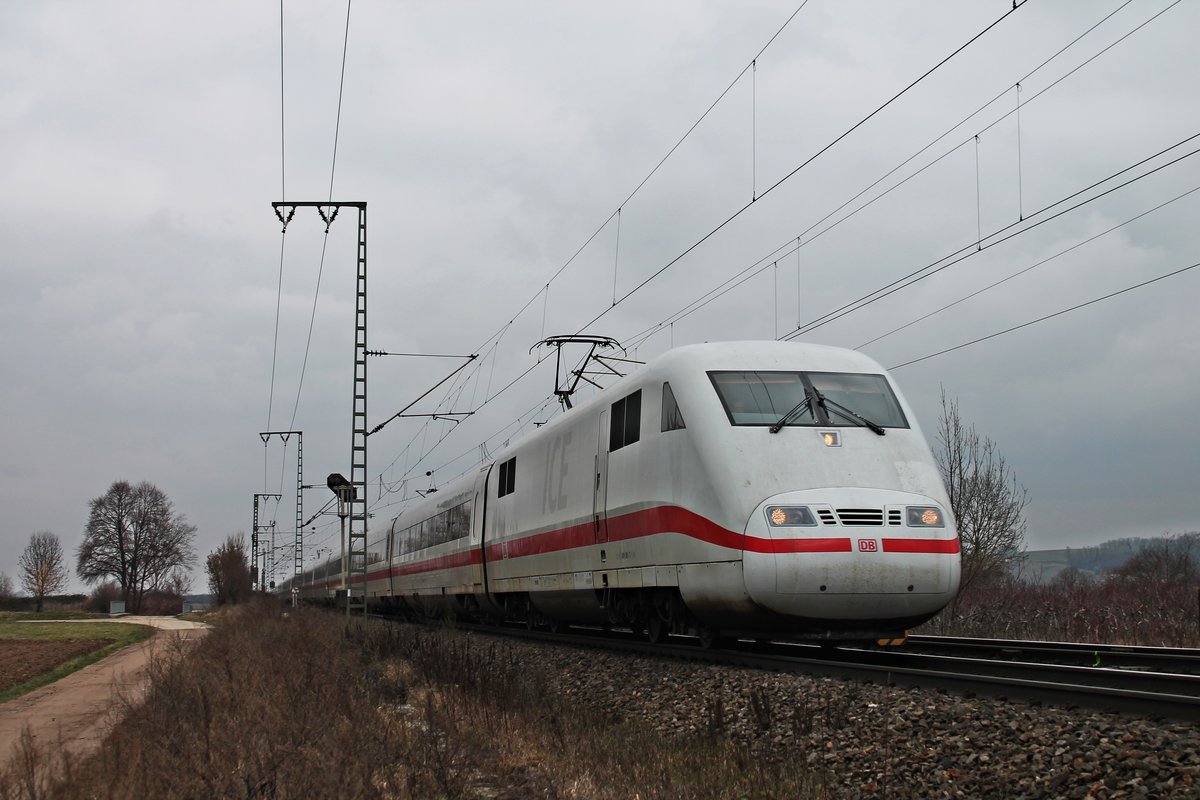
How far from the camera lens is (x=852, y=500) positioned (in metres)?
10.8

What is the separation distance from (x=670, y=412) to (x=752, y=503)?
7.35 feet

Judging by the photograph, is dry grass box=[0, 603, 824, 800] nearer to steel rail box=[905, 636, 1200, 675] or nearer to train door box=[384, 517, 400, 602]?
steel rail box=[905, 636, 1200, 675]

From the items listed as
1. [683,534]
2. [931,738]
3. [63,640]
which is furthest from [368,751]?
[63,640]

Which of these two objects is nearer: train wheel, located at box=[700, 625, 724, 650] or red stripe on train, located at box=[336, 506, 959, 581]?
red stripe on train, located at box=[336, 506, 959, 581]

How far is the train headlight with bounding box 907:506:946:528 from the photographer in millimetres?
10836

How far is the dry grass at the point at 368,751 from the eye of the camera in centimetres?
645

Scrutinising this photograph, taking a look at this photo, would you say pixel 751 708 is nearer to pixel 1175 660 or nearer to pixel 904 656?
pixel 904 656

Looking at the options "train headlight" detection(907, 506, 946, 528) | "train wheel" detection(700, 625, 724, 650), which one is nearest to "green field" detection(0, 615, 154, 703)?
"train wheel" detection(700, 625, 724, 650)

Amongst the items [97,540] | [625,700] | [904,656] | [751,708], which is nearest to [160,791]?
[751,708]

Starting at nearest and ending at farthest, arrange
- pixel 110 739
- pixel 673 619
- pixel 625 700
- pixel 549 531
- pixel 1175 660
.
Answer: pixel 110 739
pixel 1175 660
pixel 625 700
pixel 673 619
pixel 549 531

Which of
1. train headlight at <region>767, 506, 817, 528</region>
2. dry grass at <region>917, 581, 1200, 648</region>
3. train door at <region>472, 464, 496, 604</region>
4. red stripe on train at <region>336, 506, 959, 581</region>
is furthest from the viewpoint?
train door at <region>472, 464, 496, 604</region>

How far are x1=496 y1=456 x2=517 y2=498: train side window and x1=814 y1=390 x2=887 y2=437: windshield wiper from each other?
30.3 feet

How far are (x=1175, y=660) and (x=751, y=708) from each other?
435cm

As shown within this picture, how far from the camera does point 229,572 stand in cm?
8394
